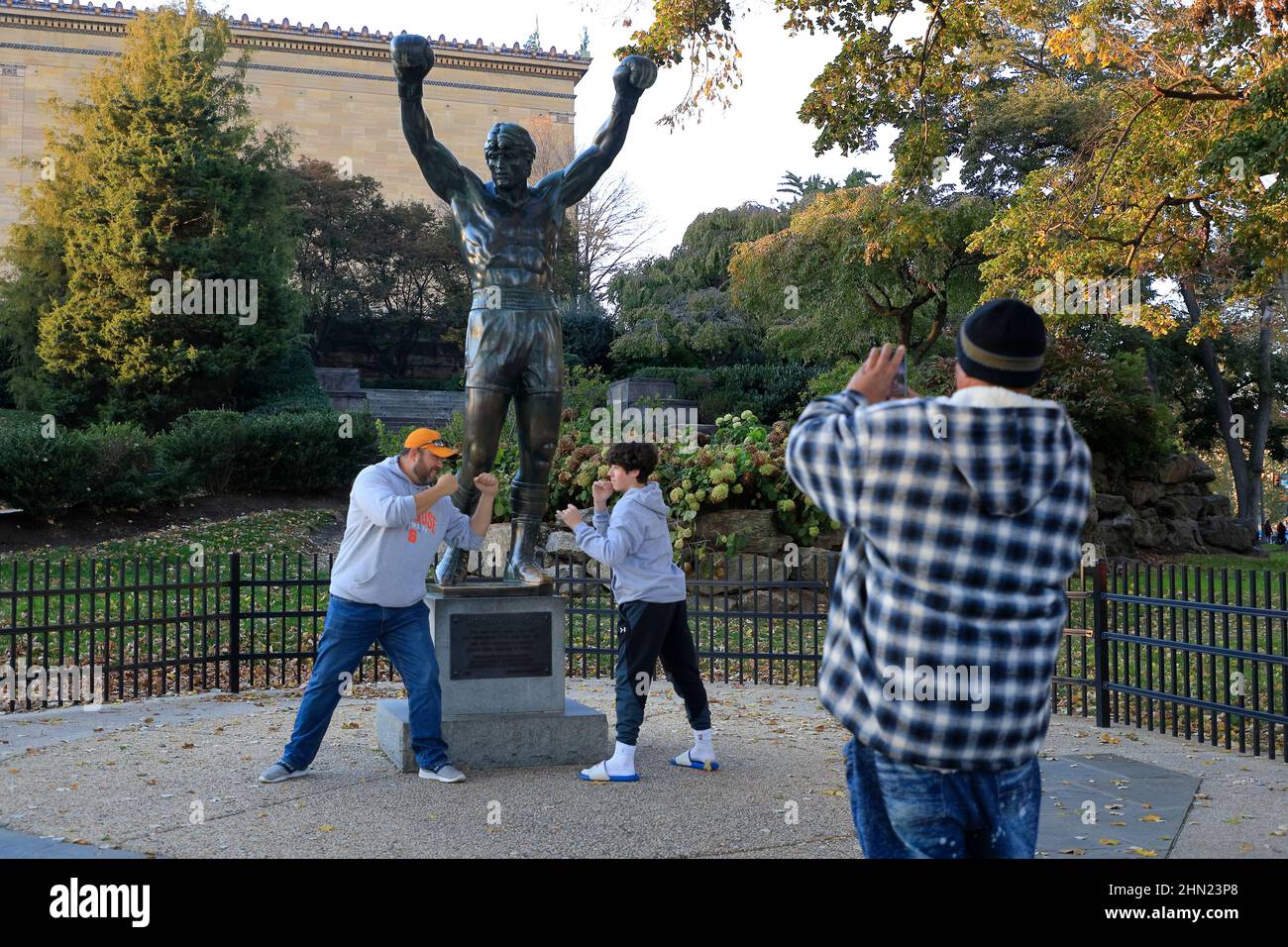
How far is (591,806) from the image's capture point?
544 cm

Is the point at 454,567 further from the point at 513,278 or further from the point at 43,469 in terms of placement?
the point at 43,469

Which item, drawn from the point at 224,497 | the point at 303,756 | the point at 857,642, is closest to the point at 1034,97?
the point at 224,497

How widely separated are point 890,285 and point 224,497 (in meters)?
13.3

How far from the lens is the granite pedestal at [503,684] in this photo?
20.5 feet

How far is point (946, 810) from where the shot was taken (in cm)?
245

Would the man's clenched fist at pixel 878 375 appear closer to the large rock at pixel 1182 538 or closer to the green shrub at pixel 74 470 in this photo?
the green shrub at pixel 74 470

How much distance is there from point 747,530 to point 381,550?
8731mm

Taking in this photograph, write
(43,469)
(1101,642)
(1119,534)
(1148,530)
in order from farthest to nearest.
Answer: (1148,530), (1119,534), (43,469), (1101,642)

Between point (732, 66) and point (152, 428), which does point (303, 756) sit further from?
point (152, 428)

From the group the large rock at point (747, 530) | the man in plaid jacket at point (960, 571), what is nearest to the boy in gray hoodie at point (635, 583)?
the man in plaid jacket at point (960, 571)

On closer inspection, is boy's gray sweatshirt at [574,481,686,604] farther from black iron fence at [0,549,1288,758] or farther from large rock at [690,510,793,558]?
large rock at [690,510,793,558]

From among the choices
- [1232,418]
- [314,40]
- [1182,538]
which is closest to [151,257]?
[1182,538]

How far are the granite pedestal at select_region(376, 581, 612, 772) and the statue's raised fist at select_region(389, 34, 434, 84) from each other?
9.42 ft

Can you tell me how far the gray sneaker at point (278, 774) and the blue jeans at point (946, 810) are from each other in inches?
162
